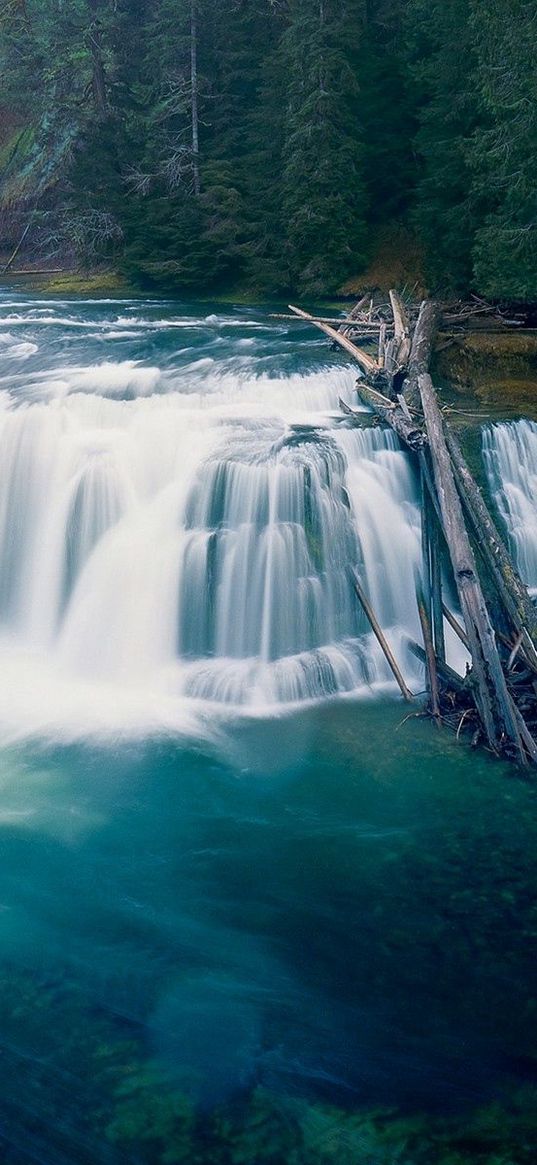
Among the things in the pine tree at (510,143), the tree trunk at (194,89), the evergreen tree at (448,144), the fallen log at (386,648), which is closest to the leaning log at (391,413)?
the fallen log at (386,648)

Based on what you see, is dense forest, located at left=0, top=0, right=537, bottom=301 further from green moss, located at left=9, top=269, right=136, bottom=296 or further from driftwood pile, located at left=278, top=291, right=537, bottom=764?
driftwood pile, located at left=278, top=291, right=537, bottom=764

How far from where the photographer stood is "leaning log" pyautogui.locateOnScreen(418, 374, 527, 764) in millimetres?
9078

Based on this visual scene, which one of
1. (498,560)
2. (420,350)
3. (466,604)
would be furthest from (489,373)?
(466,604)

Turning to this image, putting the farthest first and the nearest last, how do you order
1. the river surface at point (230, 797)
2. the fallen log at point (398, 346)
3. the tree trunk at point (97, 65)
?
the tree trunk at point (97, 65) → the fallen log at point (398, 346) → the river surface at point (230, 797)

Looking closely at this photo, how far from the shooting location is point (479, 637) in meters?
9.45

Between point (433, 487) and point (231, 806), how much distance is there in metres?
4.81

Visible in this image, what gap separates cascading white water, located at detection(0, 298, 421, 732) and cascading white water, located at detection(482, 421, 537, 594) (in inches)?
48.6

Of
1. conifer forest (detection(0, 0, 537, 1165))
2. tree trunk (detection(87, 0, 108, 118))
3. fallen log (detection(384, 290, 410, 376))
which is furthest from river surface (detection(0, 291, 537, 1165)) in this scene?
tree trunk (detection(87, 0, 108, 118))

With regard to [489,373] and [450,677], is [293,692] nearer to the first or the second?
[450,677]

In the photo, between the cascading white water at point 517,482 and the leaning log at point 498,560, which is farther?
the cascading white water at point 517,482

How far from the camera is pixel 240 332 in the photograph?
19594mm

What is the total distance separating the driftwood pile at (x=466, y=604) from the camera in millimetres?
9242

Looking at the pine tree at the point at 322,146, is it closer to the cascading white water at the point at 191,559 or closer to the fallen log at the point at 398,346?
the fallen log at the point at 398,346

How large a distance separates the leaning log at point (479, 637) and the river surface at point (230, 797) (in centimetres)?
42
